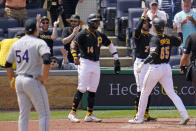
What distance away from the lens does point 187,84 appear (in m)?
12.2

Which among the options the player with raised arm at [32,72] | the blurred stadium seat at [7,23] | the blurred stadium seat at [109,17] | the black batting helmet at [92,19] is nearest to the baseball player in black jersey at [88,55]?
the black batting helmet at [92,19]

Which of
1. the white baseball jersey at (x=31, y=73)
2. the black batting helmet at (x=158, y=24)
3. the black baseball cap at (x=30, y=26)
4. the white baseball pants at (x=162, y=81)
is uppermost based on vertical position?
the black baseball cap at (x=30, y=26)

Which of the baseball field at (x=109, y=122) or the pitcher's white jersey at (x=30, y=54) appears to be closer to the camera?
the pitcher's white jersey at (x=30, y=54)

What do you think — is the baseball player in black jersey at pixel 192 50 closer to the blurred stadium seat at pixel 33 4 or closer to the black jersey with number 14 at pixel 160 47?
the black jersey with number 14 at pixel 160 47

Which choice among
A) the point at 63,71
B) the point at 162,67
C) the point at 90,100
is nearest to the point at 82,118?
the point at 90,100

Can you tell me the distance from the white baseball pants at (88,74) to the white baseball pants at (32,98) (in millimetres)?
2757

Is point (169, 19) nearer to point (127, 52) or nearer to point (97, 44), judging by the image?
point (127, 52)

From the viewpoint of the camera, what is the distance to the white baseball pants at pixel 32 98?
23.7 feet

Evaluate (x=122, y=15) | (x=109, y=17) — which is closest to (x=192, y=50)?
(x=122, y=15)

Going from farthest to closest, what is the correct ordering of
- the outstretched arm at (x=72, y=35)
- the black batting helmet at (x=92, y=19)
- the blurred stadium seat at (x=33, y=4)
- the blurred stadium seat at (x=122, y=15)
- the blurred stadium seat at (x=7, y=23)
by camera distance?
the blurred stadium seat at (x=33, y=4) < the blurred stadium seat at (x=122, y=15) < the blurred stadium seat at (x=7, y=23) < the outstretched arm at (x=72, y=35) < the black batting helmet at (x=92, y=19)

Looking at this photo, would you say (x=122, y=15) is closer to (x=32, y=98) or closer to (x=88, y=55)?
(x=88, y=55)

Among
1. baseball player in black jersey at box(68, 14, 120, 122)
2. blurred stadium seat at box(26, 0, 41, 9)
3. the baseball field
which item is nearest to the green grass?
the baseball field

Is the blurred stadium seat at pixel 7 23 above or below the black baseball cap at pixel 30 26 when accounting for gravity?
below

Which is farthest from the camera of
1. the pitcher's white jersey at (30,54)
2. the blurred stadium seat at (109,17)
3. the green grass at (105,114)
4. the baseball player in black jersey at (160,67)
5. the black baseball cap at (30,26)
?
the blurred stadium seat at (109,17)
